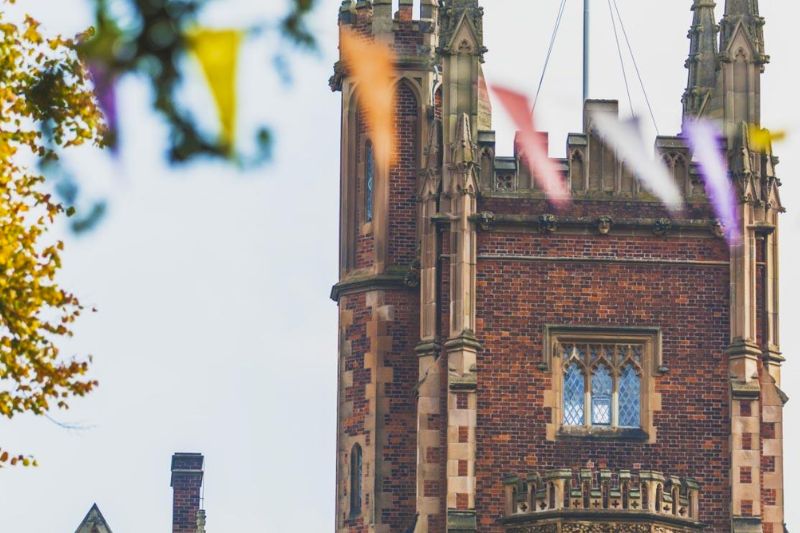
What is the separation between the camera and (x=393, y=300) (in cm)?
3453

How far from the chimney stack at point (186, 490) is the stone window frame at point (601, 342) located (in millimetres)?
11084

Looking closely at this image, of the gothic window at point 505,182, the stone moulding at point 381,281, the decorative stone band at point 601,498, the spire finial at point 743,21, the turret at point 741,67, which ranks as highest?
the spire finial at point 743,21

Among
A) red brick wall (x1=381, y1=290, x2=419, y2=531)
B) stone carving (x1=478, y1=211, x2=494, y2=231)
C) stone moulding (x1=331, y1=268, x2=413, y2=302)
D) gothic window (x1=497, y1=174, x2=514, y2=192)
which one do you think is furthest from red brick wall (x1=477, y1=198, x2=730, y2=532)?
stone moulding (x1=331, y1=268, x2=413, y2=302)

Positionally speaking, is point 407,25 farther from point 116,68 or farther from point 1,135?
point 116,68

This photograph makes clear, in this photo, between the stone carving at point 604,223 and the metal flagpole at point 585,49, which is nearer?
the stone carving at point 604,223

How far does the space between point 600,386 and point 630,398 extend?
19.0 inches

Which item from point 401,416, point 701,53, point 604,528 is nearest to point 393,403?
point 401,416

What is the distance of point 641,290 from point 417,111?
20.3 feet

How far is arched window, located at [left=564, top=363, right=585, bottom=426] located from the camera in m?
30.3

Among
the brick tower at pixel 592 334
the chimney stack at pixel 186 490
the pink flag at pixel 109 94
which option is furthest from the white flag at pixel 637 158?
the pink flag at pixel 109 94

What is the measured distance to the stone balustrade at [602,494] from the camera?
2952 cm

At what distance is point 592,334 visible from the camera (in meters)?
30.6

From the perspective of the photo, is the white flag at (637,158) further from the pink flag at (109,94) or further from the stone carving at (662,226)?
the pink flag at (109,94)

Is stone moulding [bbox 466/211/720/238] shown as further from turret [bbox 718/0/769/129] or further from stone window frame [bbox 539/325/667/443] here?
turret [bbox 718/0/769/129]
